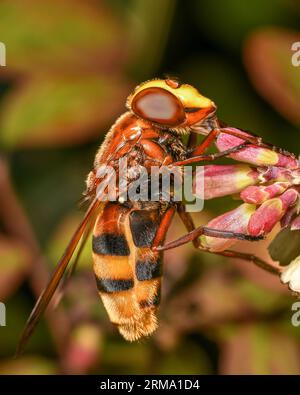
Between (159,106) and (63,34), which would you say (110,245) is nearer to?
(159,106)

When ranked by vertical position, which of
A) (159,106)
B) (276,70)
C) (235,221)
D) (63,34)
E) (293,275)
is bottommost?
(293,275)

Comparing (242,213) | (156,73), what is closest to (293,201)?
(242,213)

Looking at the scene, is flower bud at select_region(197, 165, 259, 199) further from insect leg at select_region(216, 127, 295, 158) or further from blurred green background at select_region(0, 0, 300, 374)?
blurred green background at select_region(0, 0, 300, 374)

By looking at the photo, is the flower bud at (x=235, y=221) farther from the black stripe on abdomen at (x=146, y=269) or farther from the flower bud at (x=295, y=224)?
the black stripe on abdomen at (x=146, y=269)

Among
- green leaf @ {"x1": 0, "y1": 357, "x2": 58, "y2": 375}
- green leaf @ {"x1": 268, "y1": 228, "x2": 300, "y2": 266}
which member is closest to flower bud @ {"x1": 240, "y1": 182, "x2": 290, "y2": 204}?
green leaf @ {"x1": 268, "y1": 228, "x2": 300, "y2": 266}

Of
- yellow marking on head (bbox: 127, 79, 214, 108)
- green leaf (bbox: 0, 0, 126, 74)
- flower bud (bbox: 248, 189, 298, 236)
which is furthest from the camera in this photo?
green leaf (bbox: 0, 0, 126, 74)

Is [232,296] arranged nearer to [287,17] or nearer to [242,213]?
[242,213]

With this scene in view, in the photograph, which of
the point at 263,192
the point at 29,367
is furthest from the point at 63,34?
the point at 263,192

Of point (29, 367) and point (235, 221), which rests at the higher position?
point (29, 367)

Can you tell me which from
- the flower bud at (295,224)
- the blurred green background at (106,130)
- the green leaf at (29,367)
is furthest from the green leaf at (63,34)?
the flower bud at (295,224)
